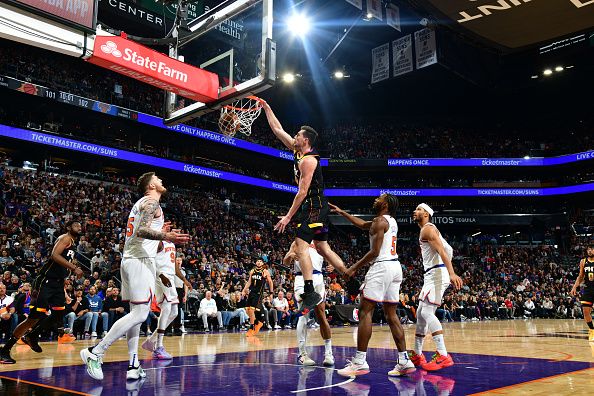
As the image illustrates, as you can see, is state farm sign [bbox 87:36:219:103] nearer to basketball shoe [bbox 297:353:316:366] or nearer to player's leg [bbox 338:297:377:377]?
basketball shoe [bbox 297:353:316:366]

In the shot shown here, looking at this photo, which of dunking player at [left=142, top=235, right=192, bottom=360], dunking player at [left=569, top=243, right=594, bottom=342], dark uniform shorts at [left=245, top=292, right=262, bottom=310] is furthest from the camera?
dark uniform shorts at [left=245, top=292, right=262, bottom=310]

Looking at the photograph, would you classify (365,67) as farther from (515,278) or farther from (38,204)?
(38,204)

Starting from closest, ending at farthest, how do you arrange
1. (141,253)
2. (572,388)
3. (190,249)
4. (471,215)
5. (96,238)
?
(572,388) → (141,253) → (96,238) → (190,249) → (471,215)

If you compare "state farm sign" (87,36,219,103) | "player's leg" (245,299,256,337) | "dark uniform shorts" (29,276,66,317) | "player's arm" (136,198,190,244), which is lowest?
"player's leg" (245,299,256,337)

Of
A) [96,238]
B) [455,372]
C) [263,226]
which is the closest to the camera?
[455,372]

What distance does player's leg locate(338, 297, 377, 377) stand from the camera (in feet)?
18.5

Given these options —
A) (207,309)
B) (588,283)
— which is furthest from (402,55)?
(207,309)

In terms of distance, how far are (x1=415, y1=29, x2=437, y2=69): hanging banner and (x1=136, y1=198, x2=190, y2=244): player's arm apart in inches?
805

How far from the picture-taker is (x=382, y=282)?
19.5 feet

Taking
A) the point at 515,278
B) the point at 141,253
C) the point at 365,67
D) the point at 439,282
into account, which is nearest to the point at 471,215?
the point at 515,278

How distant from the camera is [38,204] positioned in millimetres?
19906

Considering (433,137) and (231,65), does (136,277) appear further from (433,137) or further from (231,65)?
(433,137)

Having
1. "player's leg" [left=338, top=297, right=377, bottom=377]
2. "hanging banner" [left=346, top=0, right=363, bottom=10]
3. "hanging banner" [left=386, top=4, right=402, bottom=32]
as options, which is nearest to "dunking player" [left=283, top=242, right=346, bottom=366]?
"player's leg" [left=338, top=297, right=377, bottom=377]

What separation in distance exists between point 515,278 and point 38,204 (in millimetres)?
28931
